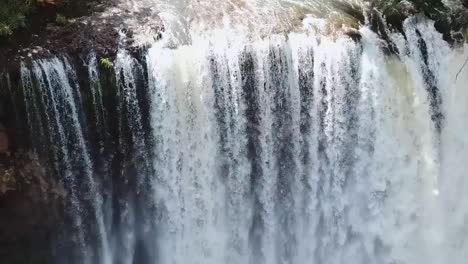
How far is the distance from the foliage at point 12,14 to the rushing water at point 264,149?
695mm

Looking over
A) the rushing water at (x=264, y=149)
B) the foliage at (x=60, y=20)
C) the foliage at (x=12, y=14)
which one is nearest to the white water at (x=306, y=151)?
the rushing water at (x=264, y=149)

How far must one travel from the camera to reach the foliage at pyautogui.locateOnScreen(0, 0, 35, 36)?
7961 millimetres

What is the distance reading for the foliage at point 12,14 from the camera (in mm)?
7961

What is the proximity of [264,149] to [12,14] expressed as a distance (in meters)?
3.67

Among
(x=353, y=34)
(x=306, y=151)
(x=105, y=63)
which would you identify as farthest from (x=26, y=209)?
(x=353, y=34)

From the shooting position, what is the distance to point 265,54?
8.38 meters

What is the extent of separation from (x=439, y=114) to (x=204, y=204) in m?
3.64

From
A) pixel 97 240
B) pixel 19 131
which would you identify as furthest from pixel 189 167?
pixel 19 131

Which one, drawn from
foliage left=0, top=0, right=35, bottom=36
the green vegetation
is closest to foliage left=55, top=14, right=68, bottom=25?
foliage left=0, top=0, right=35, bottom=36

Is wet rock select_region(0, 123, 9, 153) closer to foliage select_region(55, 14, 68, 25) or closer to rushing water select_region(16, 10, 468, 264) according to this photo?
rushing water select_region(16, 10, 468, 264)

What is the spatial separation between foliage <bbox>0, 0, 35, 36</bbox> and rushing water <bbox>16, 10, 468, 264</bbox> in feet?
2.28

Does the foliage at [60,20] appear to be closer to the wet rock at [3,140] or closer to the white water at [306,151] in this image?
the white water at [306,151]

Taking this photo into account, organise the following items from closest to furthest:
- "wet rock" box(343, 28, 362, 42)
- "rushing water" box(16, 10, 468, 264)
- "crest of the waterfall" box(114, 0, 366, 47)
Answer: "rushing water" box(16, 10, 468, 264)
"crest of the waterfall" box(114, 0, 366, 47)
"wet rock" box(343, 28, 362, 42)

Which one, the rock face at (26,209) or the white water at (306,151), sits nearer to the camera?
the rock face at (26,209)
